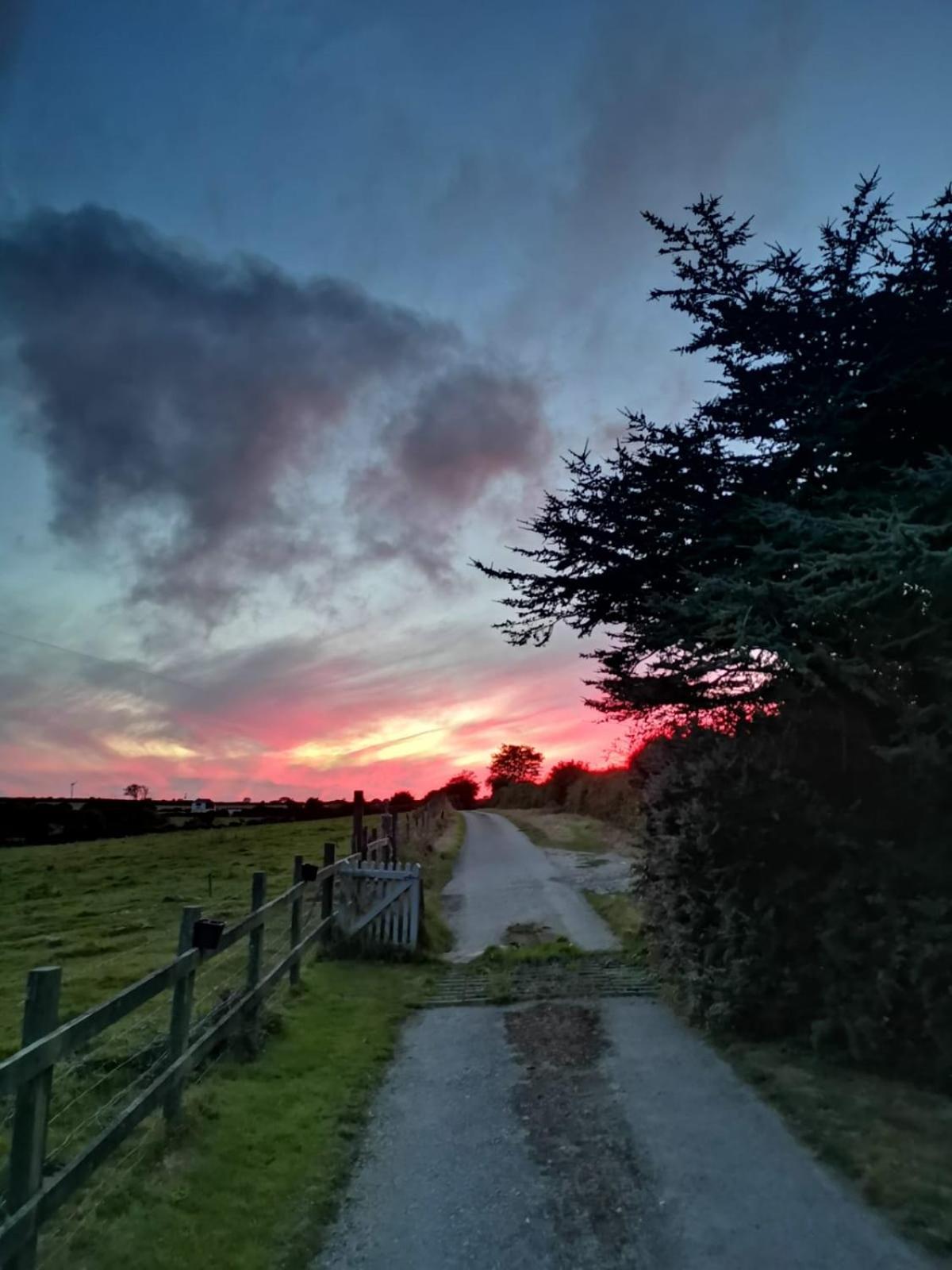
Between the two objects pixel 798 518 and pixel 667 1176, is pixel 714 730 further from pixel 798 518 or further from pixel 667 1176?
pixel 667 1176

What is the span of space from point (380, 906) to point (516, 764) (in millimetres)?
132275

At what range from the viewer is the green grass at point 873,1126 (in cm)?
514

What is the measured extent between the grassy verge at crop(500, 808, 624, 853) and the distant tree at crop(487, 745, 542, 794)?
281ft

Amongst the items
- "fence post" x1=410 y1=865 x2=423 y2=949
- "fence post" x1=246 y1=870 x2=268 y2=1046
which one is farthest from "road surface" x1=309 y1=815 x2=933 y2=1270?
"fence post" x1=410 y1=865 x2=423 y2=949

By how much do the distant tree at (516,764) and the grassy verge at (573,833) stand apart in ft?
281

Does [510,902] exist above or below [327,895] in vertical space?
below

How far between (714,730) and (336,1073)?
5.35m

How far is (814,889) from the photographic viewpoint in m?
8.20

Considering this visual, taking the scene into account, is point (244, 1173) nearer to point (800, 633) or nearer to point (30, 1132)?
point (30, 1132)

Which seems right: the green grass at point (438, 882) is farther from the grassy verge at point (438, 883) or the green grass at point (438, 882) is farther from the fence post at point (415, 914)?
A: the fence post at point (415, 914)

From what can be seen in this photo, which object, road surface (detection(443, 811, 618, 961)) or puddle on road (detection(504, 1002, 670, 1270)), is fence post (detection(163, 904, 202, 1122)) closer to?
puddle on road (detection(504, 1002, 670, 1270))

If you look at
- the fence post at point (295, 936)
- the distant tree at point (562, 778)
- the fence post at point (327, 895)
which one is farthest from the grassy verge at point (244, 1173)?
the distant tree at point (562, 778)

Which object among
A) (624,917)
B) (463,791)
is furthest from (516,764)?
(624,917)

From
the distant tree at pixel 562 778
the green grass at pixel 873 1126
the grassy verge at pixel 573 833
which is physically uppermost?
the distant tree at pixel 562 778
